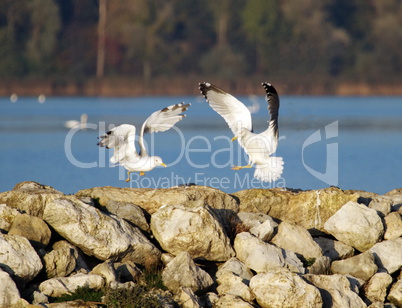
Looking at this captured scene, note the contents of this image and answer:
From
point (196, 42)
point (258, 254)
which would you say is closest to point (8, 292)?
point (258, 254)

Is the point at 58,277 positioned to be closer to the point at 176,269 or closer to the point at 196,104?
the point at 176,269

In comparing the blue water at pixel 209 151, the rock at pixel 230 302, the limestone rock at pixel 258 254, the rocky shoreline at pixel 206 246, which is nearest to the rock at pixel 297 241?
the rocky shoreline at pixel 206 246

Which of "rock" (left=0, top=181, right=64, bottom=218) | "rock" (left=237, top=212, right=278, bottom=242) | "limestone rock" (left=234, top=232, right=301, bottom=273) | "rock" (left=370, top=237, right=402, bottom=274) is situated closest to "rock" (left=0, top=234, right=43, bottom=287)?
"rock" (left=0, top=181, right=64, bottom=218)

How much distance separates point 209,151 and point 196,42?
42.0 meters

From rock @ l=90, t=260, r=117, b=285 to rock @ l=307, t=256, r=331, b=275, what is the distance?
Answer: 1958 mm

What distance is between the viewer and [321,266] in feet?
26.7

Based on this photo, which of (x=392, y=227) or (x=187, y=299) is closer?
(x=187, y=299)

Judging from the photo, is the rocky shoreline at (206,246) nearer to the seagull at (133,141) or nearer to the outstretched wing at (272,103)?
the seagull at (133,141)

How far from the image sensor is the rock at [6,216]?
813 centimetres

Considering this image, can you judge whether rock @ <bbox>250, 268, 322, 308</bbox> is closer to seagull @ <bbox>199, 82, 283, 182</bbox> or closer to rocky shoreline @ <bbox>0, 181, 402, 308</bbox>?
rocky shoreline @ <bbox>0, 181, 402, 308</bbox>

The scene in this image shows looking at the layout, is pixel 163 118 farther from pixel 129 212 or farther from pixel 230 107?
pixel 129 212

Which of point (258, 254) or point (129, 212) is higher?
point (129, 212)

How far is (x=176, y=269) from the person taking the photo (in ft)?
25.3

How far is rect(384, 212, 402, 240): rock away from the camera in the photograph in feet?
29.2
